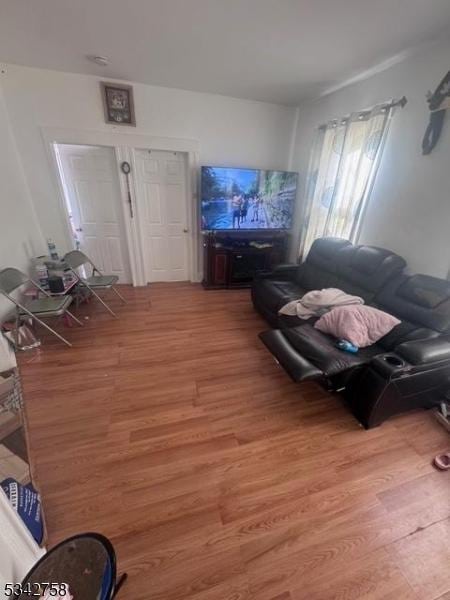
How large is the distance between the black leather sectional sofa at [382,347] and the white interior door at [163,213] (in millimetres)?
2046

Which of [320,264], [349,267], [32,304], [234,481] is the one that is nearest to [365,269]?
[349,267]

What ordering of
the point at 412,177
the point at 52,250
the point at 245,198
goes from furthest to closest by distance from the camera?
the point at 245,198 < the point at 52,250 < the point at 412,177

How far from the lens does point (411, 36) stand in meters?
1.89

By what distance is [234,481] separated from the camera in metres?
1.39

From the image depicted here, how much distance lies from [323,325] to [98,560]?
1900 mm

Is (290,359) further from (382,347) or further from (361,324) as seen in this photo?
(382,347)

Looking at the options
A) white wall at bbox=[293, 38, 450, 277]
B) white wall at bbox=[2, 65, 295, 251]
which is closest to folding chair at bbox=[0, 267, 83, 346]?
white wall at bbox=[2, 65, 295, 251]

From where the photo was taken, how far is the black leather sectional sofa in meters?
1.59

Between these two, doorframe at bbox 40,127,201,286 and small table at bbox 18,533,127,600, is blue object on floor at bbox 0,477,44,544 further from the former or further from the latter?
doorframe at bbox 40,127,201,286

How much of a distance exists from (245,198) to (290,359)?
104 inches

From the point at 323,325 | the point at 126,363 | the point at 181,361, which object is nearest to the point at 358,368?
the point at 323,325

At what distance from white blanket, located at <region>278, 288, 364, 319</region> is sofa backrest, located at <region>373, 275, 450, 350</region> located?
27 cm

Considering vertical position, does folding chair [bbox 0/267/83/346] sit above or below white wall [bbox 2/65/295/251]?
below

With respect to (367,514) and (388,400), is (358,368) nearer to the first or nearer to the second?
(388,400)
